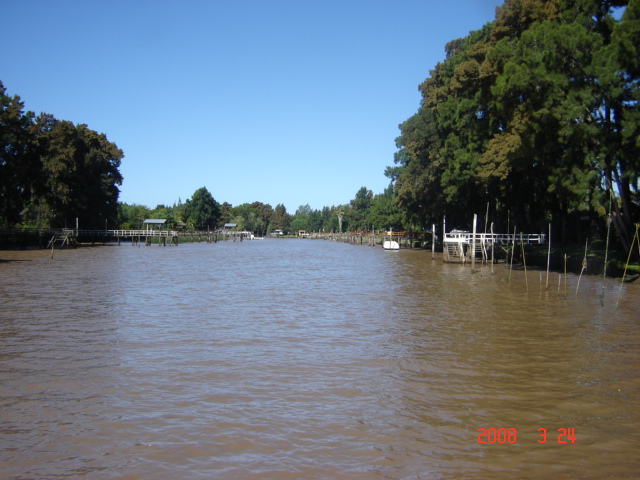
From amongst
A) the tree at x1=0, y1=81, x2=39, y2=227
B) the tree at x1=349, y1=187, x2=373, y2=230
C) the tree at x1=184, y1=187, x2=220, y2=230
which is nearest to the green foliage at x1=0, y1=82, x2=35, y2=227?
the tree at x1=0, y1=81, x2=39, y2=227

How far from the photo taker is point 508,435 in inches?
270

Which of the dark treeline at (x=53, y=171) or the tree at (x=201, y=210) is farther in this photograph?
the tree at (x=201, y=210)

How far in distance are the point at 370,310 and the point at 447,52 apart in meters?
44.3

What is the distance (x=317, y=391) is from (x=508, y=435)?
294 cm

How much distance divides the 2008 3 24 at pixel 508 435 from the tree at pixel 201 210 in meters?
137

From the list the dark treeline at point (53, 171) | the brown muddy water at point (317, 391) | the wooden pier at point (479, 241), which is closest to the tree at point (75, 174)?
the dark treeline at point (53, 171)

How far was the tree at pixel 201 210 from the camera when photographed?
140 m

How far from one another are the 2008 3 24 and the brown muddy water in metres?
0.03

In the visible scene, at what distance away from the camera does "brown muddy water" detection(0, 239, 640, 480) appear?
20.2ft

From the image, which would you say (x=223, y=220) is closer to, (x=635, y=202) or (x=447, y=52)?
(x=447, y=52)

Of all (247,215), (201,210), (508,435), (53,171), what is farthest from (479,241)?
(247,215)

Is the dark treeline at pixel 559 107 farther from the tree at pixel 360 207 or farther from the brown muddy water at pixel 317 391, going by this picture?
the tree at pixel 360 207

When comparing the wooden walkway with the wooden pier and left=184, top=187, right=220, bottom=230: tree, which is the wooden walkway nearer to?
left=184, top=187, right=220, bottom=230: tree

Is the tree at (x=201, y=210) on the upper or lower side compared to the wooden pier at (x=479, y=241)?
upper
